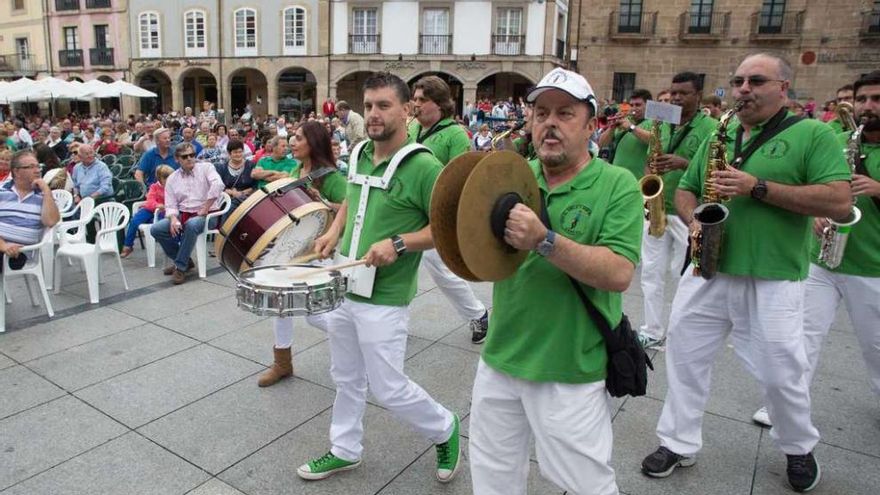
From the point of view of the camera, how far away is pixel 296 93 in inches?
1399

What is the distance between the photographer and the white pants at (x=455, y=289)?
4918mm

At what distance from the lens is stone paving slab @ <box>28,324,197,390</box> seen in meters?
4.32

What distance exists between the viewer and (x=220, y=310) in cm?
583

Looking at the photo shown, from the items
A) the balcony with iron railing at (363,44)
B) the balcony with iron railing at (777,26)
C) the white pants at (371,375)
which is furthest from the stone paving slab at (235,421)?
the balcony with iron railing at (777,26)

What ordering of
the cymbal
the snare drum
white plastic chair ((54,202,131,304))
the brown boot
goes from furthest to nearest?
white plastic chair ((54,202,131,304)) < the brown boot < the snare drum < the cymbal

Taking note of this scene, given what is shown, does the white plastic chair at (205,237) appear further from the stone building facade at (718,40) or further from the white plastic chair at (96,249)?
the stone building facade at (718,40)

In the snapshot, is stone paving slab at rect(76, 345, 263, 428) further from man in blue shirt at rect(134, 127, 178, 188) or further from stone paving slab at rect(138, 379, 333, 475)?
man in blue shirt at rect(134, 127, 178, 188)

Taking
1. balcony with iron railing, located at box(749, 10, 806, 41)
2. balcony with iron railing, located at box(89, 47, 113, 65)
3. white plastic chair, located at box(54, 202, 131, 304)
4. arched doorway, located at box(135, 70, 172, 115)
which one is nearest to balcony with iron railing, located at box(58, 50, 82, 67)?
balcony with iron railing, located at box(89, 47, 113, 65)

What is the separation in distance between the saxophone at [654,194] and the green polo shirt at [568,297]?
2.36m

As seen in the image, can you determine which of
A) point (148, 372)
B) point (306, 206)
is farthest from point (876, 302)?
point (148, 372)

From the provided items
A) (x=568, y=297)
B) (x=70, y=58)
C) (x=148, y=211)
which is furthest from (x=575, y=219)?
(x=70, y=58)

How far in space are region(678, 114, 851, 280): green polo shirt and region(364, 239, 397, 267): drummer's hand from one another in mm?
1656

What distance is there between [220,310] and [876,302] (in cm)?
530

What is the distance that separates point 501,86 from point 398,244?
105 feet
